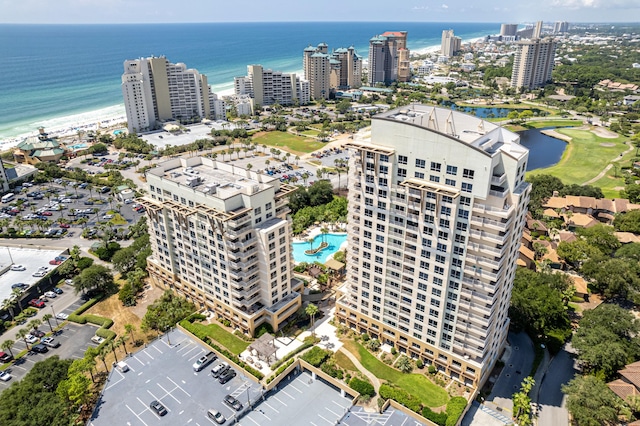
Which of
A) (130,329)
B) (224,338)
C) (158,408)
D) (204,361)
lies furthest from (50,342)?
(224,338)

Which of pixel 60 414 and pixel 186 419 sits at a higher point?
pixel 60 414

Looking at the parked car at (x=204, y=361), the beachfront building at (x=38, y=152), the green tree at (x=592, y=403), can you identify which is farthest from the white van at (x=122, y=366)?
the beachfront building at (x=38, y=152)

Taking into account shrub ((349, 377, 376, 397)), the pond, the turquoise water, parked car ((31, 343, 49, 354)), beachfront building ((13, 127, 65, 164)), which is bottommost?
the pond

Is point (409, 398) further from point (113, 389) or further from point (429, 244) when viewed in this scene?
point (113, 389)

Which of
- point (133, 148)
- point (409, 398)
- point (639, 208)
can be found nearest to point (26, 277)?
point (409, 398)

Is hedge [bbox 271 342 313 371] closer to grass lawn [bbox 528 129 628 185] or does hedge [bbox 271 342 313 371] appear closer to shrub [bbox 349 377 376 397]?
shrub [bbox 349 377 376 397]

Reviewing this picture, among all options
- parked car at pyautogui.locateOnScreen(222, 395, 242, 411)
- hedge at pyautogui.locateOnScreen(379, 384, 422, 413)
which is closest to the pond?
hedge at pyautogui.locateOnScreen(379, 384, 422, 413)
